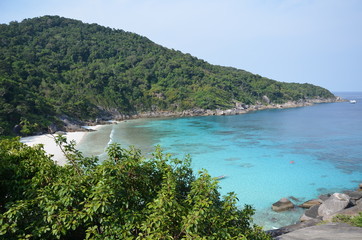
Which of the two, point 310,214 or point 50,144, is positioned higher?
point 50,144

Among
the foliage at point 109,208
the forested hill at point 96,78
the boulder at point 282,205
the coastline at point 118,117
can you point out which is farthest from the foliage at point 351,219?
the forested hill at point 96,78

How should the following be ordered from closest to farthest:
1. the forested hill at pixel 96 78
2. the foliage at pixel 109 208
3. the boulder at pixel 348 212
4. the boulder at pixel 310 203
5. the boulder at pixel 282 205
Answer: the foliage at pixel 109 208 < the boulder at pixel 348 212 < the boulder at pixel 282 205 < the boulder at pixel 310 203 < the forested hill at pixel 96 78

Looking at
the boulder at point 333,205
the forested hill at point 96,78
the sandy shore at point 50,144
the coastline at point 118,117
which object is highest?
the forested hill at point 96,78

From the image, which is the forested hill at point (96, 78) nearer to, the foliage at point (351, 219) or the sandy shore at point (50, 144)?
the sandy shore at point (50, 144)

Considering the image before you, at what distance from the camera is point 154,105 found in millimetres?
89062

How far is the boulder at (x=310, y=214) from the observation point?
48.6 ft

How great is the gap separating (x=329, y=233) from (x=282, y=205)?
6.65m

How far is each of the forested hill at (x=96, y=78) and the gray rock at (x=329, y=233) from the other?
4220 cm

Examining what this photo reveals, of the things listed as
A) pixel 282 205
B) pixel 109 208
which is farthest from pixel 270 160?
pixel 109 208

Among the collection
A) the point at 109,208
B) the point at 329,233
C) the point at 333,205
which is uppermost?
the point at 109,208

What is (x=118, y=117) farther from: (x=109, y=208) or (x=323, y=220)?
(x=109, y=208)

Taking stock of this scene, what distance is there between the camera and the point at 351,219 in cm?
1236

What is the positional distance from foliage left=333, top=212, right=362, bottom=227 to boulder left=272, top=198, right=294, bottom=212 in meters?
3.97

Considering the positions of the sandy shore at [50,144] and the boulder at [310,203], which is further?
the sandy shore at [50,144]
